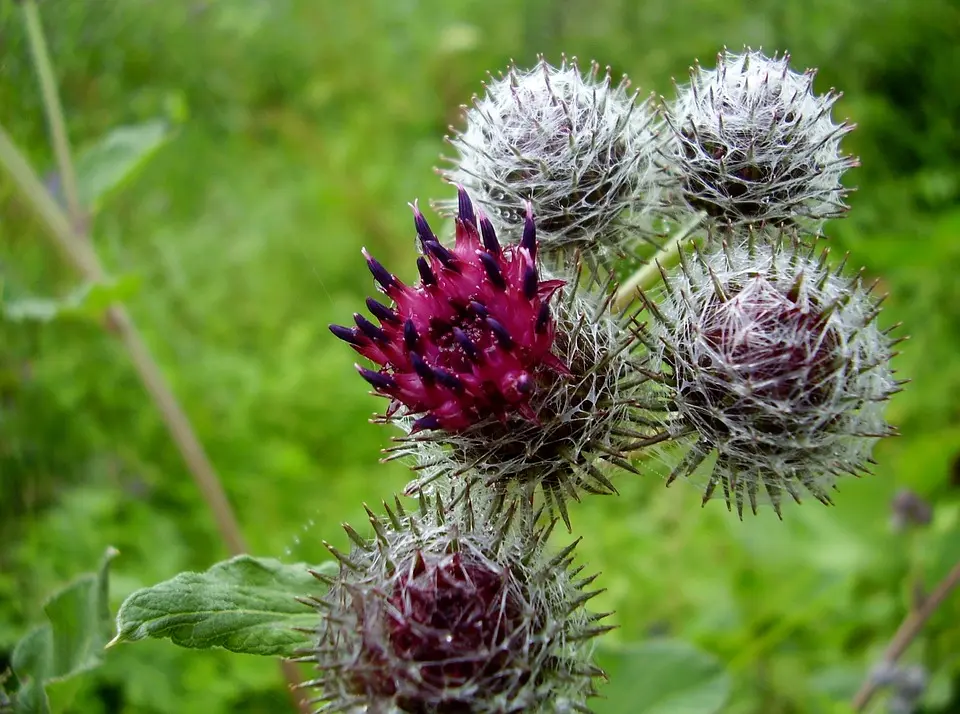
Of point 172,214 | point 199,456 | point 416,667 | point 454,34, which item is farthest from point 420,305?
point 172,214

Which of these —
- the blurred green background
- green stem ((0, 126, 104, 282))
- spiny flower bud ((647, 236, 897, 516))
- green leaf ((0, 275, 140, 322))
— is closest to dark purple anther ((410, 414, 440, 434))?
spiny flower bud ((647, 236, 897, 516))

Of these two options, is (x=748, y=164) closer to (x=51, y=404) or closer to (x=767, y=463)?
(x=767, y=463)

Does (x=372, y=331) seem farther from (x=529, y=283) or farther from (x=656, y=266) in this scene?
(x=656, y=266)

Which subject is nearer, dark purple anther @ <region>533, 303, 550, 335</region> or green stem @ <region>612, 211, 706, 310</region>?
dark purple anther @ <region>533, 303, 550, 335</region>

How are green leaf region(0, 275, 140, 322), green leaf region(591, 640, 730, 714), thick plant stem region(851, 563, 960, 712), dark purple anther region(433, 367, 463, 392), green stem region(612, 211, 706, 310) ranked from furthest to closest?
thick plant stem region(851, 563, 960, 712) → green leaf region(0, 275, 140, 322) → green leaf region(591, 640, 730, 714) → green stem region(612, 211, 706, 310) → dark purple anther region(433, 367, 463, 392)

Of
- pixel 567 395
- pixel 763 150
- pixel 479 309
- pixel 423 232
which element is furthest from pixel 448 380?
pixel 763 150

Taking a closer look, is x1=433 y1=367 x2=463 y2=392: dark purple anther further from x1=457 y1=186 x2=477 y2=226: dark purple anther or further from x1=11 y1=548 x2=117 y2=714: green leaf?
x1=11 y1=548 x2=117 y2=714: green leaf

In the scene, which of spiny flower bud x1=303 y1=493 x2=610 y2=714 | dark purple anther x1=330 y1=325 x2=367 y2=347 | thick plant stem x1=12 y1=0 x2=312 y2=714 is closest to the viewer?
spiny flower bud x1=303 y1=493 x2=610 y2=714
